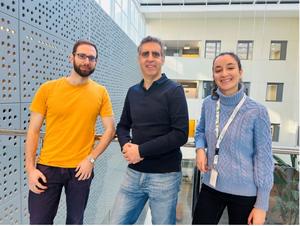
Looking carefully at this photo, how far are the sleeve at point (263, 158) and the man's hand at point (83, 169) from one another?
1.02 m

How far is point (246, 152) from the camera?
1.40 metres

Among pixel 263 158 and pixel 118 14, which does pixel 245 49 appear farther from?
pixel 263 158

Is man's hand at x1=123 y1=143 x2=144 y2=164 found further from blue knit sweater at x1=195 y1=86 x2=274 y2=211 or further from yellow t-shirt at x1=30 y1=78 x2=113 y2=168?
blue knit sweater at x1=195 y1=86 x2=274 y2=211

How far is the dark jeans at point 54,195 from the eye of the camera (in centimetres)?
163

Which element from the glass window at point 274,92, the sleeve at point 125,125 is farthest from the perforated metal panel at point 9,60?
the glass window at point 274,92

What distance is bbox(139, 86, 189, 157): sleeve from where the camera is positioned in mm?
1493

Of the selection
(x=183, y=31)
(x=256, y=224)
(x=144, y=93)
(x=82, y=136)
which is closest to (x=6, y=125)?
(x=82, y=136)

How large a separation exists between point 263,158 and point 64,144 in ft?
3.93

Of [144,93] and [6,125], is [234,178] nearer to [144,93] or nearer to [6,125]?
[144,93]

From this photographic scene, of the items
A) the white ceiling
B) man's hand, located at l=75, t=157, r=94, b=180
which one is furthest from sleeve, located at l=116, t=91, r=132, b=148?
the white ceiling

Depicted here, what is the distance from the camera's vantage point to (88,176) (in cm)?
166

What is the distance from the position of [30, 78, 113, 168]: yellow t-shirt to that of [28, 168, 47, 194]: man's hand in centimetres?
8

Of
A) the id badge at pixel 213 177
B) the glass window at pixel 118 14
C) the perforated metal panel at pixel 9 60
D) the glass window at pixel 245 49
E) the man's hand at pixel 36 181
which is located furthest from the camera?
the glass window at pixel 245 49

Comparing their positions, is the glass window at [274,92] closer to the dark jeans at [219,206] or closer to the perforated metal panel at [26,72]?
the perforated metal panel at [26,72]
